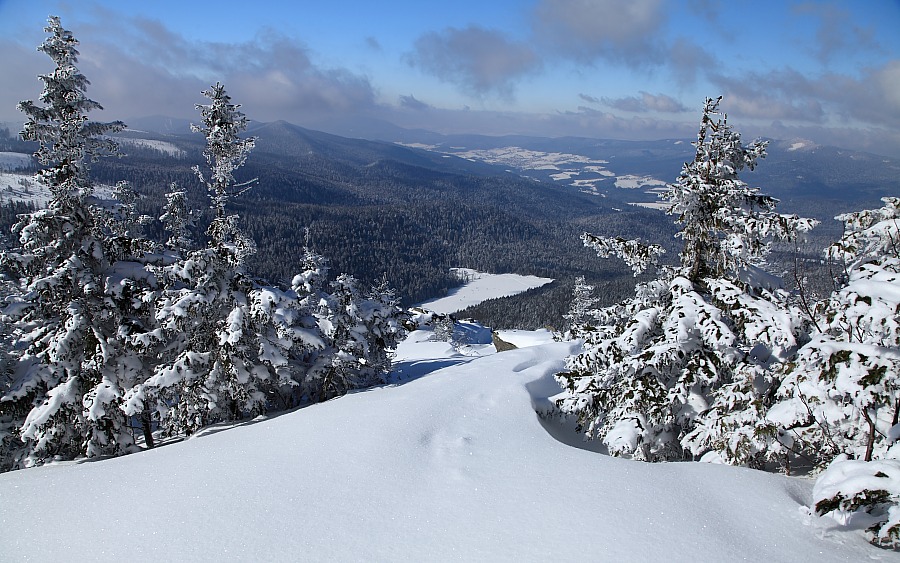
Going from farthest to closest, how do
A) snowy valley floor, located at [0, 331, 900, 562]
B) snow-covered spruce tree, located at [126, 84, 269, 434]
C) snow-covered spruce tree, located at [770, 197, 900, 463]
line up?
1. snow-covered spruce tree, located at [126, 84, 269, 434]
2. snowy valley floor, located at [0, 331, 900, 562]
3. snow-covered spruce tree, located at [770, 197, 900, 463]

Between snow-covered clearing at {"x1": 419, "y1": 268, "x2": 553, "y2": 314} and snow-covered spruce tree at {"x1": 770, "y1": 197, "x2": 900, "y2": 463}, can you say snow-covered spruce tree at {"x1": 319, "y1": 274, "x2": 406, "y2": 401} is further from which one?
snow-covered clearing at {"x1": 419, "y1": 268, "x2": 553, "y2": 314}

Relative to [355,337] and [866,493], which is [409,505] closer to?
[866,493]

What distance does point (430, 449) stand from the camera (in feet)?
25.8

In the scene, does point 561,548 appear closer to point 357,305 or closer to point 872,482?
point 872,482

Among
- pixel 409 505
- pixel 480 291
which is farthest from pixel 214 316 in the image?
pixel 480 291

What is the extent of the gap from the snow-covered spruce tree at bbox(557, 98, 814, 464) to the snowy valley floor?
1272 millimetres

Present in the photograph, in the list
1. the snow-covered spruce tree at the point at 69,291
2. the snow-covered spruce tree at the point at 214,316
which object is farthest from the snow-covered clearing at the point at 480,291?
the snow-covered spruce tree at the point at 69,291

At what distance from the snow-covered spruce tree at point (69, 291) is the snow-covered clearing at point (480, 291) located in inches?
5403

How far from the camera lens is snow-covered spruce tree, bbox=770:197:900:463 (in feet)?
16.5

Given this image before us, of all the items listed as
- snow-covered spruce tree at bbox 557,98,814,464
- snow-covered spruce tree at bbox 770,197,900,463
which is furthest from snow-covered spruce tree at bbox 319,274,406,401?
snow-covered spruce tree at bbox 770,197,900,463

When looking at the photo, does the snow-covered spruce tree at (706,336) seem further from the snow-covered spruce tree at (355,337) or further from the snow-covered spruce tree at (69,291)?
the snow-covered spruce tree at (69,291)

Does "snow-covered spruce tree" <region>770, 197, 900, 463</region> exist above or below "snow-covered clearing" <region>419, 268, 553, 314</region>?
above

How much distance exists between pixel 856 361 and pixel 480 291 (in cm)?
17392

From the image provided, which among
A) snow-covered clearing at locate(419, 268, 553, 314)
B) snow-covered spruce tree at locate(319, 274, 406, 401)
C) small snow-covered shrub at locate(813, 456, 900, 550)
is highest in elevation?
small snow-covered shrub at locate(813, 456, 900, 550)
